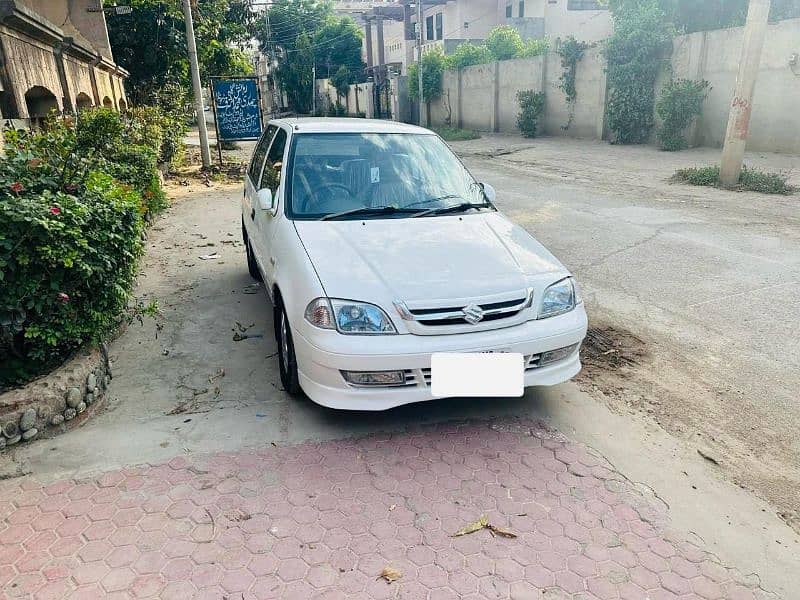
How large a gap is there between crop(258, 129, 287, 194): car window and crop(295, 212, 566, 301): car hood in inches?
31.4

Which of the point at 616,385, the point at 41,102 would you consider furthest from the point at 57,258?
the point at 41,102

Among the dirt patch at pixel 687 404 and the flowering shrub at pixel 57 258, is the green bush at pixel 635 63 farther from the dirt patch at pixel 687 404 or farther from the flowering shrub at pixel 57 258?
the flowering shrub at pixel 57 258

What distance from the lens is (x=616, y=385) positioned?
4.02 m

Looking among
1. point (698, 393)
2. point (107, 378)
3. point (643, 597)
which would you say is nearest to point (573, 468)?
point (643, 597)

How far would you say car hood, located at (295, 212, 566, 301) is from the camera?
10.6 ft

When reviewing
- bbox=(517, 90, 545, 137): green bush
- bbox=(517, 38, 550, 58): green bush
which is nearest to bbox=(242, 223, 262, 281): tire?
bbox=(517, 90, 545, 137): green bush

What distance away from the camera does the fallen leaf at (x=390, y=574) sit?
2.39 meters

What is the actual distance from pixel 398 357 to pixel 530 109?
22233 millimetres

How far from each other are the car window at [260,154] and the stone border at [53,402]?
2478mm

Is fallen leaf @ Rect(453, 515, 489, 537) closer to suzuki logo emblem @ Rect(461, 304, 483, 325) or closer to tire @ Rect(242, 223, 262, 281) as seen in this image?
suzuki logo emblem @ Rect(461, 304, 483, 325)

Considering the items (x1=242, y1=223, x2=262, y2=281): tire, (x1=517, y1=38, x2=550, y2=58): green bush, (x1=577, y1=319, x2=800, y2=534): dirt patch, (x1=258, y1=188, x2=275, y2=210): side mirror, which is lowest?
(x1=577, y1=319, x2=800, y2=534): dirt patch

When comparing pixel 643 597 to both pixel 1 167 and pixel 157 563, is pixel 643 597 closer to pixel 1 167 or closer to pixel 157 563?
pixel 157 563

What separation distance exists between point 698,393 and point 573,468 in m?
1.36

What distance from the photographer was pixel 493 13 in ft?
127
